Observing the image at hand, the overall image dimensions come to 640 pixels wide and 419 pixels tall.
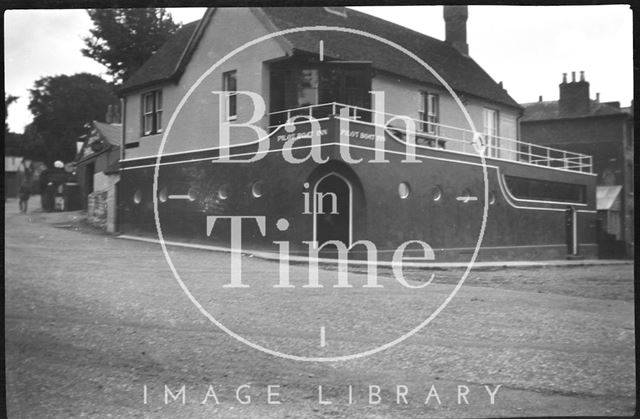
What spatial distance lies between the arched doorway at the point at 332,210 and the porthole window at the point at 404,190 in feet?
2.05

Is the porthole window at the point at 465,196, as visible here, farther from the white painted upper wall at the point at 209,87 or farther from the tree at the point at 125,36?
the tree at the point at 125,36

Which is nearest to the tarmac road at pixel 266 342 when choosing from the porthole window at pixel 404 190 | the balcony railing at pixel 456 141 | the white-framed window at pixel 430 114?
the porthole window at pixel 404 190

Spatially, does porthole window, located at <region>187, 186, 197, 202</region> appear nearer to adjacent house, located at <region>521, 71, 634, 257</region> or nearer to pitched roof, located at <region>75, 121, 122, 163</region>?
pitched roof, located at <region>75, 121, 122, 163</region>

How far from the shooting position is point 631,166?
4.28 meters

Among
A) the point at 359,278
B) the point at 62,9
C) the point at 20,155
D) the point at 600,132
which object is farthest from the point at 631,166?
the point at 20,155

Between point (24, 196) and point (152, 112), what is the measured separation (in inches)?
44.4

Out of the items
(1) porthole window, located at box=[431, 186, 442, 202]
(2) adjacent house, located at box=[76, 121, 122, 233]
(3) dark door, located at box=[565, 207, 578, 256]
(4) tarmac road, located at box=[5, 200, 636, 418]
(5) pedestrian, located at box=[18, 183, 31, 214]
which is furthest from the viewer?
(3) dark door, located at box=[565, 207, 578, 256]

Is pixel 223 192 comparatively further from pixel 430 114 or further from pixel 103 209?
pixel 430 114

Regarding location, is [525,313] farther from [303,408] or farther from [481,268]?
[303,408]

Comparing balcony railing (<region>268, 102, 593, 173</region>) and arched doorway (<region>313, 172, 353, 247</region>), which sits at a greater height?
balcony railing (<region>268, 102, 593, 173</region>)

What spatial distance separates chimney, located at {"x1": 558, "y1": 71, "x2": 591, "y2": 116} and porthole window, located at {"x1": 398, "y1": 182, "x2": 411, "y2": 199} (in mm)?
1426

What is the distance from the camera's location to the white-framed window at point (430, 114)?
520 cm

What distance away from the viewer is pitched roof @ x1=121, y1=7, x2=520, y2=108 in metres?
4.54

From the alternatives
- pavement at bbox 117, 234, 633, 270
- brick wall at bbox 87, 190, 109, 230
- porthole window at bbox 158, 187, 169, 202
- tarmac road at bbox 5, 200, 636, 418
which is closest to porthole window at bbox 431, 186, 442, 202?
pavement at bbox 117, 234, 633, 270
